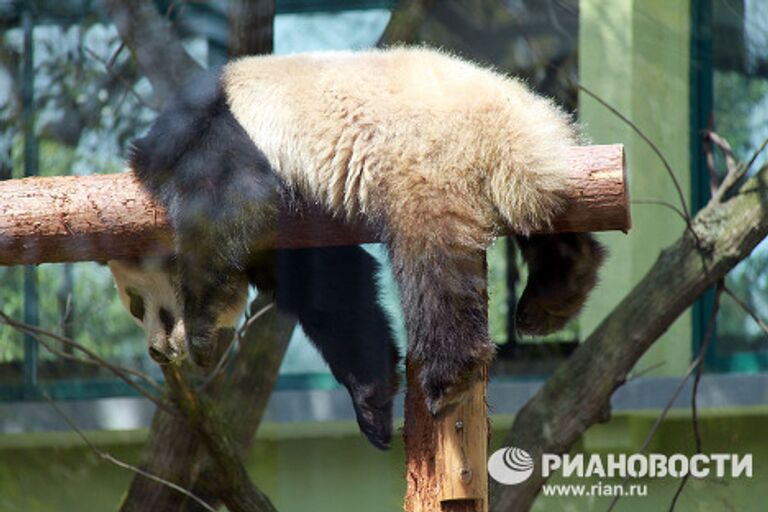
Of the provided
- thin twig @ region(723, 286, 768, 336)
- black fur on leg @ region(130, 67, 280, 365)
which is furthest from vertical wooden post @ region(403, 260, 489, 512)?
thin twig @ region(723, 286, 768, 336)

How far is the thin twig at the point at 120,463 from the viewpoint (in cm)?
259

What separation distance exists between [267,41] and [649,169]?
103cm

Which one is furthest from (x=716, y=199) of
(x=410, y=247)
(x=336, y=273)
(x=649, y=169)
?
(x=410, y=247)

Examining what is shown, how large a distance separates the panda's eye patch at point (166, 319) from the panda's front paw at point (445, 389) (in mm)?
742

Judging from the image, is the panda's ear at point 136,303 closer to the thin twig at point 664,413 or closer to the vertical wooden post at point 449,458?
the vertical wooden post at point 449,458

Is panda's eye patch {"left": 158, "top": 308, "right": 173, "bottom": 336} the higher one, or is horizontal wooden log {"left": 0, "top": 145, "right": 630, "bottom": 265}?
horizontal wooden log {"left": 0, "top": 145, "right": 630, "bottom": 265}

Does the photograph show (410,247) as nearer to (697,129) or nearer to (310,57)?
(310,57)

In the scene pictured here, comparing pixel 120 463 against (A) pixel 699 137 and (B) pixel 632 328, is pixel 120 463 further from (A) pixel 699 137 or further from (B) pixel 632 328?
(A) pixel 699 137

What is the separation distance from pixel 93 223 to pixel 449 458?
2.47 ft

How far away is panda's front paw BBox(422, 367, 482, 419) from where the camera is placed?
67.1 inches

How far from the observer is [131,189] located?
1.99 m

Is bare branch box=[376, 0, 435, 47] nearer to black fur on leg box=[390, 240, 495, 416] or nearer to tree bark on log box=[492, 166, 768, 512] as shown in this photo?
tree bark on log box=[492, 166, 768, 512]

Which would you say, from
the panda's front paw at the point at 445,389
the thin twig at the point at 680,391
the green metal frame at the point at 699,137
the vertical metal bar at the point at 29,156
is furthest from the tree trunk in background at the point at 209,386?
the green metal frame at the point at 699,137

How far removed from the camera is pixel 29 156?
113 inches
